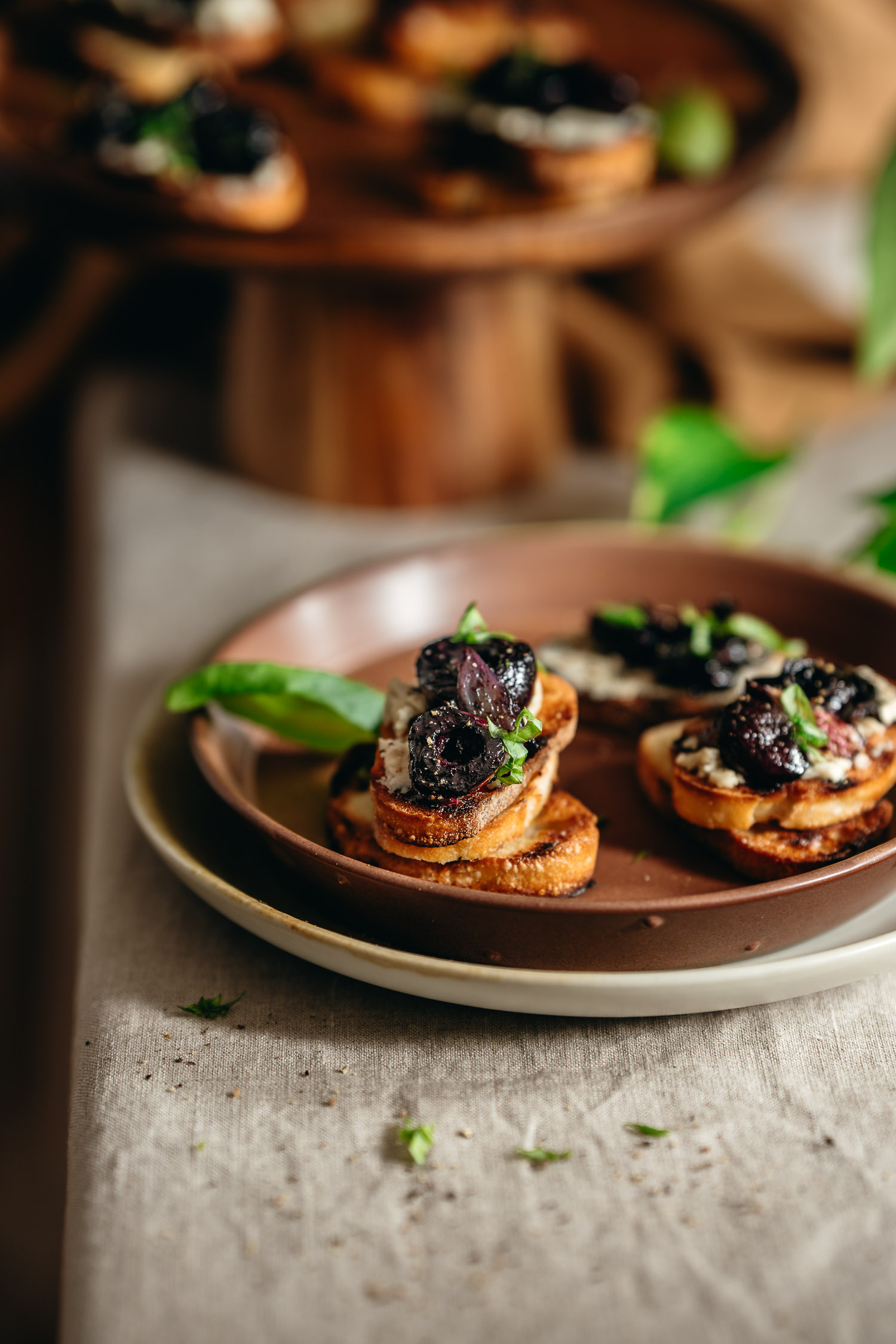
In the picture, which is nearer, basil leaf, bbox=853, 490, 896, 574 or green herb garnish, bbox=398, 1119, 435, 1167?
green herb garnish, bbox=398, 1119, 435, 1167

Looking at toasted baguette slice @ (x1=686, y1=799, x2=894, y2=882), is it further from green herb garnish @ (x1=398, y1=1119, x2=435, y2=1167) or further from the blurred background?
the blurred background

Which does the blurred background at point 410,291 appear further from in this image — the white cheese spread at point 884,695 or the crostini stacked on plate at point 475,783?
the crostini stacked on plate at point 475,783

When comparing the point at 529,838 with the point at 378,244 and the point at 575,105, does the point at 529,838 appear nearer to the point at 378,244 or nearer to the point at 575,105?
the point at 378,244

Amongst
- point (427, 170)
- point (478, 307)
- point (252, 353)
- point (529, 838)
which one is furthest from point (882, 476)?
point (529, 838)

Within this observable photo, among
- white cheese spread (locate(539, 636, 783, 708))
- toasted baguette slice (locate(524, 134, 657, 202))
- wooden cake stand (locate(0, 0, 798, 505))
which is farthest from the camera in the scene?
toasted baguette slice (locate(524, 134, 657, 202))

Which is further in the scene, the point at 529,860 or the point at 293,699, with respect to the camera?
the point at 293,699

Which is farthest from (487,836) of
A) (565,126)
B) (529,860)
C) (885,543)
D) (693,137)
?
(693,137)

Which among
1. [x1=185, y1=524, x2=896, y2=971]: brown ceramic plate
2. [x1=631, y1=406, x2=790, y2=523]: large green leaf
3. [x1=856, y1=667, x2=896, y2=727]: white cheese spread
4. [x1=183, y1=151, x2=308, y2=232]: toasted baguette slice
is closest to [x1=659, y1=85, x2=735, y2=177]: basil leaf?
[x1=631, y1=406, x2=790, y2=523]: large green leaf

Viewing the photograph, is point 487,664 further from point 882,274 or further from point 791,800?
point 882,274
